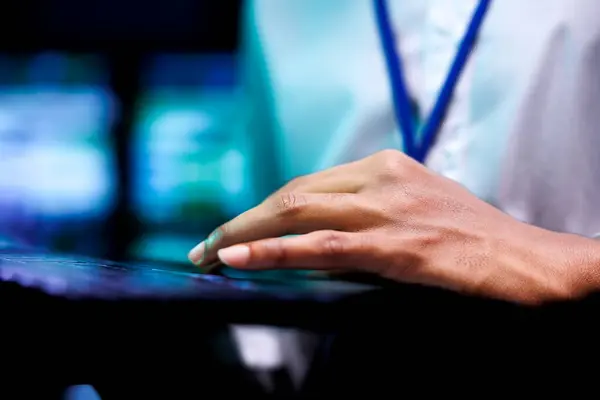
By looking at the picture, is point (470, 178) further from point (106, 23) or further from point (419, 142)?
point (106, 23)

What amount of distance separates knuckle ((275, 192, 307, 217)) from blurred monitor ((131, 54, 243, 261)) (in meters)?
2.36

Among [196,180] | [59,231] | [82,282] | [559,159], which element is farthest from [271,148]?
[59,231]

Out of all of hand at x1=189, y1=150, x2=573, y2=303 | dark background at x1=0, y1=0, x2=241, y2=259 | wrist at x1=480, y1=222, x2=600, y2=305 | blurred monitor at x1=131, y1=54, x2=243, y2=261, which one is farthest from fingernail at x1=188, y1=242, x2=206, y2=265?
blurred monitor at x1=131, y1=54, x2=243, y2=261

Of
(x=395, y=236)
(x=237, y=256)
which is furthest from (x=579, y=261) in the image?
(x=237, y=256)

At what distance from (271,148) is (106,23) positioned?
1.89 metres

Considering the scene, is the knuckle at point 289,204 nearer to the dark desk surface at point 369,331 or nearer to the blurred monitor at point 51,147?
the dark desk surface at point 369,331

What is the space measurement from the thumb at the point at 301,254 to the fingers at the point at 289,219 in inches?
2.9

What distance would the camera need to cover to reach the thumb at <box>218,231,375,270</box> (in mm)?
411

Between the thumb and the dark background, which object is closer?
the thumb

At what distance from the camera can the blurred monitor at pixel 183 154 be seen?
2.87 metres

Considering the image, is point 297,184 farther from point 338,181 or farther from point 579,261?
point 579,261

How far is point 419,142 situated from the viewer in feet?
2.51

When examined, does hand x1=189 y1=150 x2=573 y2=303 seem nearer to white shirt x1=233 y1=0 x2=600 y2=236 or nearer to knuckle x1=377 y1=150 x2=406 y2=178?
knuckle x1=377 y1=150 x2=406 y2=178

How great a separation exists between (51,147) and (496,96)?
2442 millimetres
